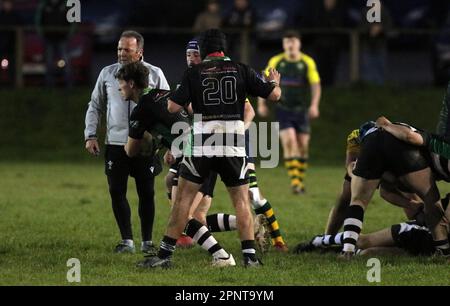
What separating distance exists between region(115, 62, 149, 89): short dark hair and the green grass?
65.5 inches

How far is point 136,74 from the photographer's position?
11.0m

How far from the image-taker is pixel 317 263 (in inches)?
437

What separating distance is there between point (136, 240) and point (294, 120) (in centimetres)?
658

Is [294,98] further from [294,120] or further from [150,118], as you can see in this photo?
[150,118]

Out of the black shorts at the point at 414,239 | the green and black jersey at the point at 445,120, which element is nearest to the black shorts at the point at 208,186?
the black shorts at the point at 414,239

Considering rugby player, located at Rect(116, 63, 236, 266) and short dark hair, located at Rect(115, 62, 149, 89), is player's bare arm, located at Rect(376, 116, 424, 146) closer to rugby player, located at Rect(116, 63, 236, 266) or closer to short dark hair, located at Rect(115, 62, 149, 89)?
rugby player, located at Rect(116, 63, 236, 266)

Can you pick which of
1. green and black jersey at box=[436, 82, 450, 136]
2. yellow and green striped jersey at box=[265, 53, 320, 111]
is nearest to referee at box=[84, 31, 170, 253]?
green and black jersey at box=[436, 82, 450, 136]

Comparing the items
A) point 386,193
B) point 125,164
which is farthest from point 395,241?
point 125,164

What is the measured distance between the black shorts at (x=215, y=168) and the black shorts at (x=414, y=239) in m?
1.96

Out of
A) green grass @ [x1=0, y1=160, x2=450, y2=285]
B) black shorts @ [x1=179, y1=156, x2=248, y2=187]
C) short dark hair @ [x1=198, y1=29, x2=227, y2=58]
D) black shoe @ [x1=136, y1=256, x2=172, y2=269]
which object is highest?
short dark hair @ [x1=198, y1=29, x2=227, y2=58]

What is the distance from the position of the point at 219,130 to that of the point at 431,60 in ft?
53.4

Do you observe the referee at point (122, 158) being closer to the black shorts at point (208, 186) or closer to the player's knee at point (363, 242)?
the black shorts at point (208, 186)

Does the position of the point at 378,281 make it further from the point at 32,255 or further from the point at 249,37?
the point at 249,37

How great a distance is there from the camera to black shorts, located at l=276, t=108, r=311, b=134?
1902cm
